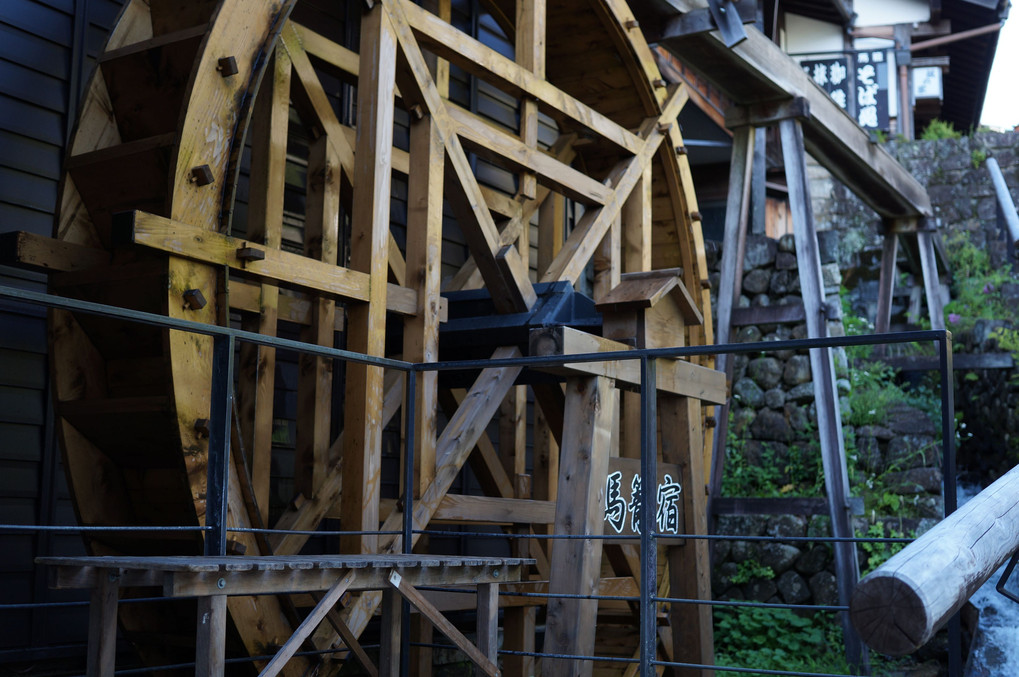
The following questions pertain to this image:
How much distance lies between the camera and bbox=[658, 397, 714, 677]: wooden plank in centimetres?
429

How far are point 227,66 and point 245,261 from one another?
2.15 ft

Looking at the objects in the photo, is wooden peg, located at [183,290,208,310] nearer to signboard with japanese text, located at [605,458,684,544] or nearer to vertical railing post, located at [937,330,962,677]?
signboard with japanese text, located at [605,458,684,544]

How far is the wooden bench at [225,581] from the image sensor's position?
2164mm

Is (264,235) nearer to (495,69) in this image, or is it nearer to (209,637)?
(495,69)

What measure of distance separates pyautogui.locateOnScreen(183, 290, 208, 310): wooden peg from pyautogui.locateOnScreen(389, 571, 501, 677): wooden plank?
4.04ft

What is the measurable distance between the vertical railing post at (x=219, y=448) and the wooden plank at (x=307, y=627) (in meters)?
0.44

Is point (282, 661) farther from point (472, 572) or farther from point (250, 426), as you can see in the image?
point (250, 426)

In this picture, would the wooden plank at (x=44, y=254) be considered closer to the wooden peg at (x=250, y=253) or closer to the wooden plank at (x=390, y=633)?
the wooden peg at (x=250, y=253)

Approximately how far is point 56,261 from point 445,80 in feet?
8.52

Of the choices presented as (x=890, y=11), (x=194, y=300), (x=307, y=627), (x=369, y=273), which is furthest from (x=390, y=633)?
(x=890, y=11)

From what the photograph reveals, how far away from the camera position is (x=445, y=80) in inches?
218

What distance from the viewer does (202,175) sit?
343cm

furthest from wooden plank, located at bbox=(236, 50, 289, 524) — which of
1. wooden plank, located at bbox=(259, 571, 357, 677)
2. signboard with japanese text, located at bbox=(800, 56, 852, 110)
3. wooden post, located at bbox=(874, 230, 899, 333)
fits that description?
signboard with japanese text, located at bbox=(800, 56, 852, 110)

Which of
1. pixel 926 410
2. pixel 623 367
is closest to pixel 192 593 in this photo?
pixel 623 367
